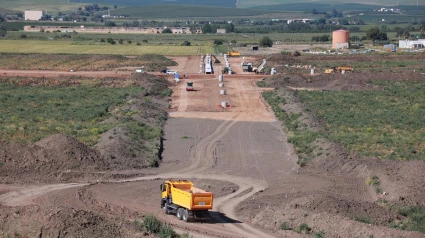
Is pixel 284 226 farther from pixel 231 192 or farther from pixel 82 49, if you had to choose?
pixel 82 49

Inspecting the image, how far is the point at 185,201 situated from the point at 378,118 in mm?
25957

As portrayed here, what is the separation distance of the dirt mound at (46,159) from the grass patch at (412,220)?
46.2 ft

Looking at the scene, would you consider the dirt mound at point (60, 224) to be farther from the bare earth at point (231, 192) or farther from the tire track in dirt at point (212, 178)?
the tire track in dirt at point (212, 178)

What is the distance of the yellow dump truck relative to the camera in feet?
81.3

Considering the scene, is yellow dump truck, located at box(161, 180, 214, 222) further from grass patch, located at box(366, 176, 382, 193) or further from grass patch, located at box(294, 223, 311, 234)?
grass patch, located at box(366, 176, 382, 193)

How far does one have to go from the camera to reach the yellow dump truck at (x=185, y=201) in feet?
81.3

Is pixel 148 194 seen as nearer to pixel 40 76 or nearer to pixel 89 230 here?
pixel 89 230

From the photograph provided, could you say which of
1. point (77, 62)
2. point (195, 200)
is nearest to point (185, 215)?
point (195, 200)

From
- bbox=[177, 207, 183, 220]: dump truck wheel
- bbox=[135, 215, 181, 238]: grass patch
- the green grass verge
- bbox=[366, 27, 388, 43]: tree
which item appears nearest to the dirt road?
bbox=[177, 207, 183, 220]: dump truck wheel

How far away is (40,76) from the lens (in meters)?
77.4

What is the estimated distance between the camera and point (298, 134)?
140ft

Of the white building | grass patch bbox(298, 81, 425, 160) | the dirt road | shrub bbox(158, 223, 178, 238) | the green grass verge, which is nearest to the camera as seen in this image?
shrub bbox(158, 223, 178, 238)

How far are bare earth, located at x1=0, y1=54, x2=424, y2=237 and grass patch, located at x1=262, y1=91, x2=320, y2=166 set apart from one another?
48 centimetres

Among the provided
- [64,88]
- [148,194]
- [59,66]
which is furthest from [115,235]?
[59,66]
